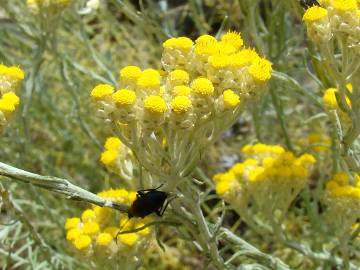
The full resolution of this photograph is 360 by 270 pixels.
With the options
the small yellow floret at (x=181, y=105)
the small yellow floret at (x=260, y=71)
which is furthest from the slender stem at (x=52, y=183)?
the small yellow floret at (x=260, y=71)

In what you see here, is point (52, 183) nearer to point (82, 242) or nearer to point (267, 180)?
point (82, 242)

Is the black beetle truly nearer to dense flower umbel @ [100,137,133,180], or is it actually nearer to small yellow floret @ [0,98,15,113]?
dense flower umbel @ [100,137,133,180]

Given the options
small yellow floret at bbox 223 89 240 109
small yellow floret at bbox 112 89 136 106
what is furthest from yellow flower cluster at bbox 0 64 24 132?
small yellow floret at bbox 223 89 240 109

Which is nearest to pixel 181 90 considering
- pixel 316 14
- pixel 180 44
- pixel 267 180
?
pixel 180 44

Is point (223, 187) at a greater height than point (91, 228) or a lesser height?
lesser

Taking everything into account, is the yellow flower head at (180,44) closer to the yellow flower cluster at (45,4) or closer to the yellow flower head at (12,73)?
the yellow flower head at (12,73)

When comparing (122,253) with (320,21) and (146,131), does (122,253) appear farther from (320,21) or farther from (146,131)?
(320,21)
